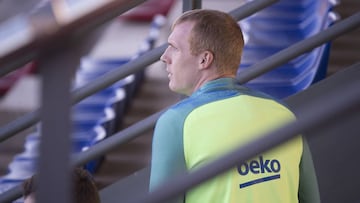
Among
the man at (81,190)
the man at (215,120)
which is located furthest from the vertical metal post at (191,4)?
the man at (215,120)

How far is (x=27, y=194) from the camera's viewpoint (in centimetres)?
269

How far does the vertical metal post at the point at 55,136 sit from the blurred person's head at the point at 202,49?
1009 millimetres

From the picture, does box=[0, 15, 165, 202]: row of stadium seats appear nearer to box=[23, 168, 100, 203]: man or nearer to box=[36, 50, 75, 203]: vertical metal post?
box=[23, 168, 100, 203]: man

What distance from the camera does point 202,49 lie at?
2281mm

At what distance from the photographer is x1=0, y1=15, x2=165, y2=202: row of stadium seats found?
19.7 feet

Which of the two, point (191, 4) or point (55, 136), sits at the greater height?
point (191, 4)

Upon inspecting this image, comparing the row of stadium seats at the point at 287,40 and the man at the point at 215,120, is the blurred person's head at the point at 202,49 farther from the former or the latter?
the row of stadium seats at the point at 287,40

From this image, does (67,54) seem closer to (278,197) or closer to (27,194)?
(278,197)

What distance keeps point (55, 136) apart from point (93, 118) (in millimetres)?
5794

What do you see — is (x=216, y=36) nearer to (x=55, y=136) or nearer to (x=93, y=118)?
(x=55, y=136)

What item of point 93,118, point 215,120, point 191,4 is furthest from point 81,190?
point 93,118

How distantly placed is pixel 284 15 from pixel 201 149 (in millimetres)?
4910

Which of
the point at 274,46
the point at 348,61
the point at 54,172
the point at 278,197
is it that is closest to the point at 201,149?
the point at 278,197

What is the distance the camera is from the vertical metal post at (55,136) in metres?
1.27
